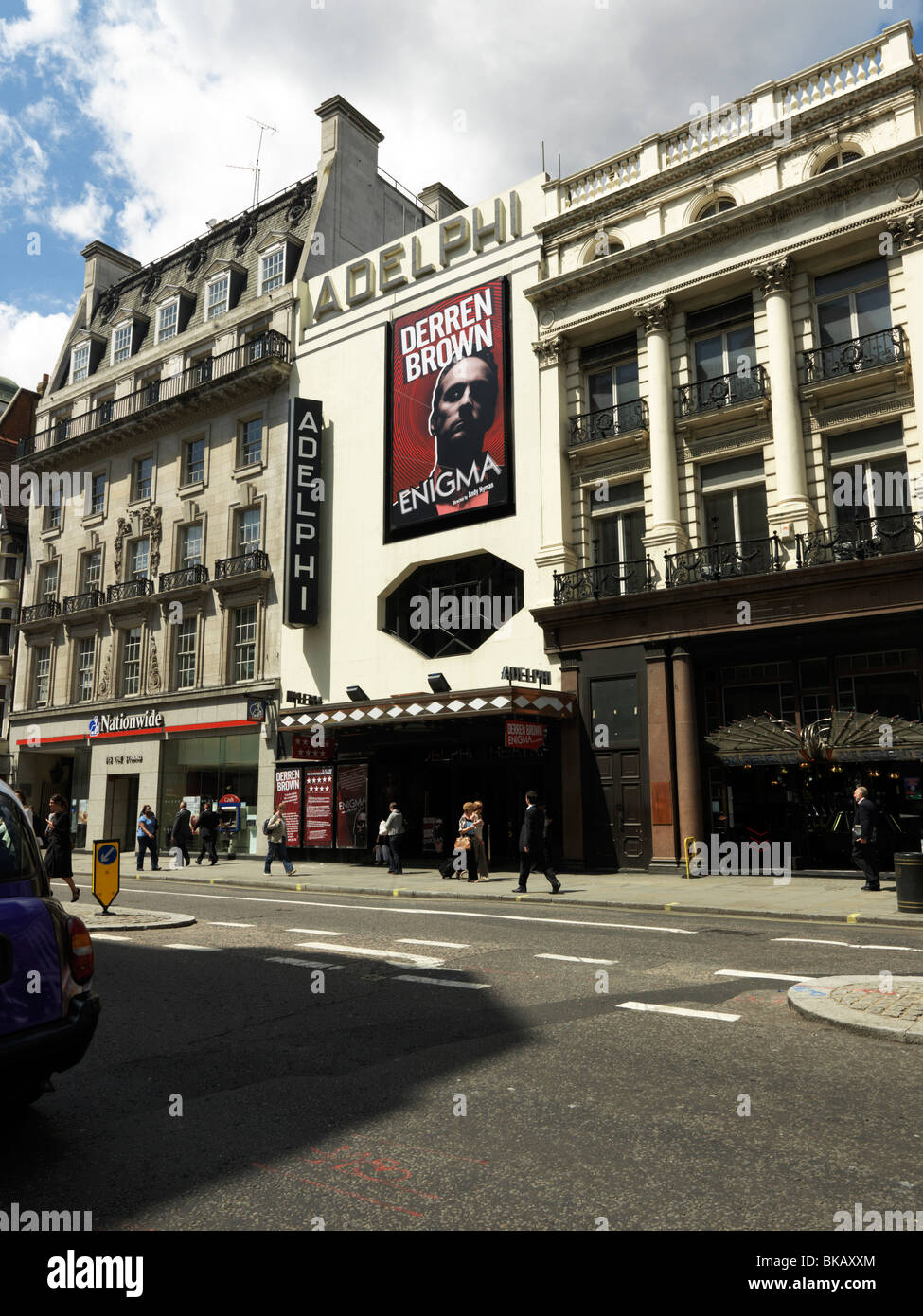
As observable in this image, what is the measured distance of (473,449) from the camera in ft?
88.1

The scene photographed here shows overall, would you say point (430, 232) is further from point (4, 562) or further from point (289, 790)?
point (4, 562)

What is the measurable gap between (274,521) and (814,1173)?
30.2 metres

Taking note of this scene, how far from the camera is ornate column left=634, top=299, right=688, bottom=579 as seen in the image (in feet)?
73.9

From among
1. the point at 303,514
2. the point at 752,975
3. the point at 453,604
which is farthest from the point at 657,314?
the point at 752,975

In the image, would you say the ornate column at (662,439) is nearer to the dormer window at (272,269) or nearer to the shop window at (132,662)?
the dormer window at (272,269)

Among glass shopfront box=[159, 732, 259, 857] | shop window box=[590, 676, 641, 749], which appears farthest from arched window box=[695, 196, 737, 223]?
glass shopfront box=[159, 732, 259, 857]

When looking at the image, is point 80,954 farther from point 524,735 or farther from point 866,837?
point 524,735

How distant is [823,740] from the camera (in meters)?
19.6

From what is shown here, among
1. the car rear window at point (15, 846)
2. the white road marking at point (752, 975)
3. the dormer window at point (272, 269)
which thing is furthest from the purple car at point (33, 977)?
the dormer window at point (272, 269)

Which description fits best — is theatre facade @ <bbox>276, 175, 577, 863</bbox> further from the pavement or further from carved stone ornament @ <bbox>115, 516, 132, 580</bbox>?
carved stone ornament @ <bbox>115, 516, 132, 580</bbox>

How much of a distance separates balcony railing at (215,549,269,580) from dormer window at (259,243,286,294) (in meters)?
11.0

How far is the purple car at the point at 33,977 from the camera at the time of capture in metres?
4.48

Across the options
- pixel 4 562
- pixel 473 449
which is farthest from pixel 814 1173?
pixel 4 562
